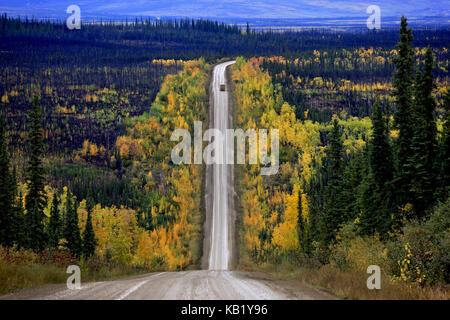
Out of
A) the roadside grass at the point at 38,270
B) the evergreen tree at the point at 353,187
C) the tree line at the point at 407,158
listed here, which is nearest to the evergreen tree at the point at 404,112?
the tree line at the point at 407,158

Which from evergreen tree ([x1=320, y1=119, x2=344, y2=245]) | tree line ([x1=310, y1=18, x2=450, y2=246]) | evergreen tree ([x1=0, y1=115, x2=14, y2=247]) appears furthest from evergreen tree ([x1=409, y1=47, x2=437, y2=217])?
evergreen tree ([x1=0, y1=115, x2=14, y2=247])

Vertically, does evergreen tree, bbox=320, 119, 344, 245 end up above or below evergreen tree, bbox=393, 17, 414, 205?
below

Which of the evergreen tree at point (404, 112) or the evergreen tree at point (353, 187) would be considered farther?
the evergreen tree at point (353, 187)

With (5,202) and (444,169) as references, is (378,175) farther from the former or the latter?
(5,202)

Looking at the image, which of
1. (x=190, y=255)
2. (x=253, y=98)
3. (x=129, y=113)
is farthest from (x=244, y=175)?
(x=129, y=113)

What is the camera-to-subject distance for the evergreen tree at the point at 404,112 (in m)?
41.0

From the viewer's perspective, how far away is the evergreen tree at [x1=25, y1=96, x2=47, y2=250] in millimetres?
47453

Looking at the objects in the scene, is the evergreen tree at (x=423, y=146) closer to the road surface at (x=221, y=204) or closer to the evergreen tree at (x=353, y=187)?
the evergreen tree at (x=353, y=187)

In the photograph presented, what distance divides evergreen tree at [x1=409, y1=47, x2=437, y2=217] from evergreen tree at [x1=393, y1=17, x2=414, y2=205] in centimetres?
62

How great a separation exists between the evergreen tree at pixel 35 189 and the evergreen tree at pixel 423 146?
36164mm

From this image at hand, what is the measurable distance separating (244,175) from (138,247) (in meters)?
30.9

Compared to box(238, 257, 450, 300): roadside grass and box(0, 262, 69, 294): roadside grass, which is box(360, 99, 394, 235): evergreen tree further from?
box(0, 262, 69, 294): roadside grass

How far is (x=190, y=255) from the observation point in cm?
7012

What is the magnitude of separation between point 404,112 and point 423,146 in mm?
3722
